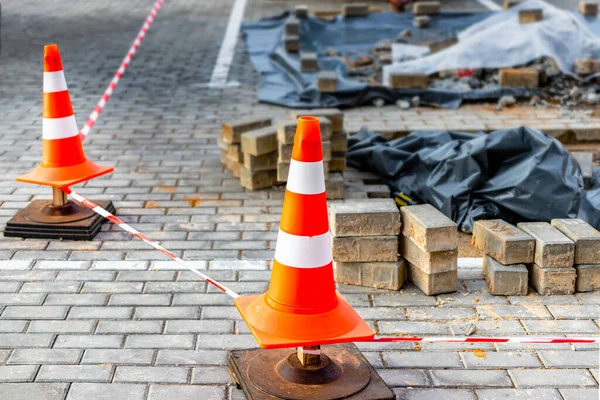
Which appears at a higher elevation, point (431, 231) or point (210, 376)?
point (431, 231)

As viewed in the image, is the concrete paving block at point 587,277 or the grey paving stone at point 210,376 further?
the concrete paving block at point 587,277

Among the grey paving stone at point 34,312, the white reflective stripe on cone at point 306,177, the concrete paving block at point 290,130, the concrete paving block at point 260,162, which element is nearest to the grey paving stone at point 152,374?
the grey paving stone at point 34,312

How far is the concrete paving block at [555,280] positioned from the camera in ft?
17.4

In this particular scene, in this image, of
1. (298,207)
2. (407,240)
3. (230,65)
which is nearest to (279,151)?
(407,240)

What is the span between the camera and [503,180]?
6.79 m

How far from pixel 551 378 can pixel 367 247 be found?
57.4 inches

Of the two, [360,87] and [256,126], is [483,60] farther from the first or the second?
[256,126]

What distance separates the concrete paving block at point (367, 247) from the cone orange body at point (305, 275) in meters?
1.28

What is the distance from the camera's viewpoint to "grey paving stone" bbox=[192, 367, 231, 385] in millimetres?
4297

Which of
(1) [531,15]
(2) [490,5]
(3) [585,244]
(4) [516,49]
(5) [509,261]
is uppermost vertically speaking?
(1) [531,15]

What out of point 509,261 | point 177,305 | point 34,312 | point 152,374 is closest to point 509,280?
point 509,261

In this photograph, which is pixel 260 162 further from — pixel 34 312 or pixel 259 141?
pixel 34 312

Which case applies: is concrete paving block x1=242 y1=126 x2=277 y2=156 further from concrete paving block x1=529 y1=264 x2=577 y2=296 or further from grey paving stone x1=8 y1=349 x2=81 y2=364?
grey paving stone x1=8 y1=349 x2=81 y2=364

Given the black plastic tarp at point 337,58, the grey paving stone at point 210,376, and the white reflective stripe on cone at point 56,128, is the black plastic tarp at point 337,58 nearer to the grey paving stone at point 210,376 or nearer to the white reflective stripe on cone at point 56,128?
the white reflective stripe on cone at point 56,128
